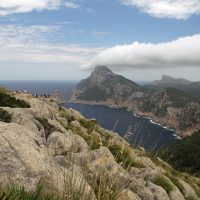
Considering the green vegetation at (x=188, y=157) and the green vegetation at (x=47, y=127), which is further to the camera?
the green vegetation at (x=188, y=157)

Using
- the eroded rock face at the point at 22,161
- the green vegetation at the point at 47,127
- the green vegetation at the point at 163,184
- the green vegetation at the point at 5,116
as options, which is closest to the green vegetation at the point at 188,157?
the green vegetation at the point at 163,184

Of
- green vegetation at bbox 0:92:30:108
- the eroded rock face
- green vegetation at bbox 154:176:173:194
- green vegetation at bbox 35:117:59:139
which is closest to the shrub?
the eroded rock face

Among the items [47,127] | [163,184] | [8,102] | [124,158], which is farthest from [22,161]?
[8,102]

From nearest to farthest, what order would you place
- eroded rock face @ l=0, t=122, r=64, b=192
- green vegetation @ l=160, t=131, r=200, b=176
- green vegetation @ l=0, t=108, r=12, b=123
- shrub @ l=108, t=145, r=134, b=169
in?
shrub @ l=108, t=145, r=134, b=169 → eroded rock face @ l=0, t=122, r=64, b=192 → green vegetation @ l=0, t=108, r=12, b=123 → green vegetation @ l=160, t=131, r=200, b=176

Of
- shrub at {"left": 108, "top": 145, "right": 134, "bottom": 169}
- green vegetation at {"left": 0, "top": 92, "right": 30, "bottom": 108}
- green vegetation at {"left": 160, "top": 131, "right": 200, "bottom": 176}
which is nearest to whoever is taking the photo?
shrub at {"left": 108, "top": 145, "right": 134, "bottom": 169}

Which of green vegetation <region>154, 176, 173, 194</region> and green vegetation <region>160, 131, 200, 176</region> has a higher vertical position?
green vegetation <region>154, 176, 173, 194</region>

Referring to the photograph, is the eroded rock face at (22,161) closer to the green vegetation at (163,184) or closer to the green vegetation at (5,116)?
the green vegetation at (5,116)

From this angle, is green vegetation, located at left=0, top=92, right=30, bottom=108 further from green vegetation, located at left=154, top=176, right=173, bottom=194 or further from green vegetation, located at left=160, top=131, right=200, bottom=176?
green vegetation, located at left=160, top=131, right=200, bottom=176

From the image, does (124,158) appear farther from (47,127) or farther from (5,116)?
(5,116)

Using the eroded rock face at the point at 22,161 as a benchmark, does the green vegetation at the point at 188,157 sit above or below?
below

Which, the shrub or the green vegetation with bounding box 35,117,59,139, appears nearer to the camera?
the shrub

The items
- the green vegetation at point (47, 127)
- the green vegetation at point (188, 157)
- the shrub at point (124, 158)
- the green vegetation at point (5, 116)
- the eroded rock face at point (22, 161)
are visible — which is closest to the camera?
the shrub at point (124, 158)

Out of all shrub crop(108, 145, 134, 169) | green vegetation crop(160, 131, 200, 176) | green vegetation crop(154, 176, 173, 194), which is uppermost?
shrub crop(108, 145, 134, 169)

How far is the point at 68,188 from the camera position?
600 cm
